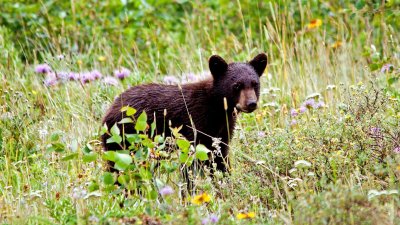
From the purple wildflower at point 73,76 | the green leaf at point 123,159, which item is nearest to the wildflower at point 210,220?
the green leaf at point 123,159

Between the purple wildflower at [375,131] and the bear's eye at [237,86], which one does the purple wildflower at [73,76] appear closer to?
the bear's eye at [237,86]

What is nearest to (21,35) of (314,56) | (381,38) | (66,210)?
(314,56)

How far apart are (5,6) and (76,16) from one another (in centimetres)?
95

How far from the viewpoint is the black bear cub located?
7.16m

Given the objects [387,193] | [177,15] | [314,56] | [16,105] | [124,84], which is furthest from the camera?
[177,15]

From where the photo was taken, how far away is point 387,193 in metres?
4.98

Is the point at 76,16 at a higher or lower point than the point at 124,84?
higher

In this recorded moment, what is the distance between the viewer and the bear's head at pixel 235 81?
7234 millimetres

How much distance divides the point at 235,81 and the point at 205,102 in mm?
318

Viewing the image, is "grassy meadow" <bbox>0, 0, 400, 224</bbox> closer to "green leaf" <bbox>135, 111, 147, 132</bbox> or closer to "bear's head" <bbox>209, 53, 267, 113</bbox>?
"green leaf" <bbox>135, 111, 147, 132</bbox>

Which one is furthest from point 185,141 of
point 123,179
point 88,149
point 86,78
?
point 86,78

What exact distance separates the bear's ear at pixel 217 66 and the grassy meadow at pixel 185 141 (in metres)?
0.52

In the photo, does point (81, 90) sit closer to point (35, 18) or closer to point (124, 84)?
point (124, 84)

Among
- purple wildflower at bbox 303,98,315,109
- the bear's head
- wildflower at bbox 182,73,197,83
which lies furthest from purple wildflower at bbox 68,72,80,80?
purple wildflower at bbox 303,98,315,109
